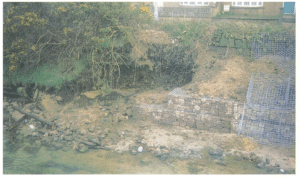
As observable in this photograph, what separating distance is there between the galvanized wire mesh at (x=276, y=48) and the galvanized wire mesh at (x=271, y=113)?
1.51ft

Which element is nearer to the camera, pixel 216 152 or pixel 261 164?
pixel 261 164

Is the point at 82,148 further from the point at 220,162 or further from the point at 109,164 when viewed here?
the point at 220,162

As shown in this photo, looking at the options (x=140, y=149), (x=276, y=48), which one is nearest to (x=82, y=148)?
(x=140, y=149)

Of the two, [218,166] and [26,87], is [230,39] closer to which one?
[218,166]

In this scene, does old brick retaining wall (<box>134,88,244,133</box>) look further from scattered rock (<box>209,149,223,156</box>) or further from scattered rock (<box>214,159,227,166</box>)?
scattered rock (<box>214,159,227,166</box>)

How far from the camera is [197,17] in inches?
256

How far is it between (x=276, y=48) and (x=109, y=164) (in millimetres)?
4619

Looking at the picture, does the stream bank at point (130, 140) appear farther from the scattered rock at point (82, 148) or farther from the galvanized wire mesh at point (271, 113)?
the galvanized wire mesh at point (271, 113)

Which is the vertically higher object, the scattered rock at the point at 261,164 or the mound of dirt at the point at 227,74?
the mound of dirt at the point at 227,74

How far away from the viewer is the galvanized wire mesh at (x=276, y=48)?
5.49 metres

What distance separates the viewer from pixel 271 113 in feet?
16.0

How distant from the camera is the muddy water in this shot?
14.0ft

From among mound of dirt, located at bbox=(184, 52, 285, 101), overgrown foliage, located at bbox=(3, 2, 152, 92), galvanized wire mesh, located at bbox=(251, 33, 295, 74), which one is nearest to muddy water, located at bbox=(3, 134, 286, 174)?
mound of dirt, located at bbox=(184, 52, 285, 101)

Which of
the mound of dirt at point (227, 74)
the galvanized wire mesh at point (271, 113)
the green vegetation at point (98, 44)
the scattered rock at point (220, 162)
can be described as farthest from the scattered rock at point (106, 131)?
the galvanized wire mesh at point (271, 113)
